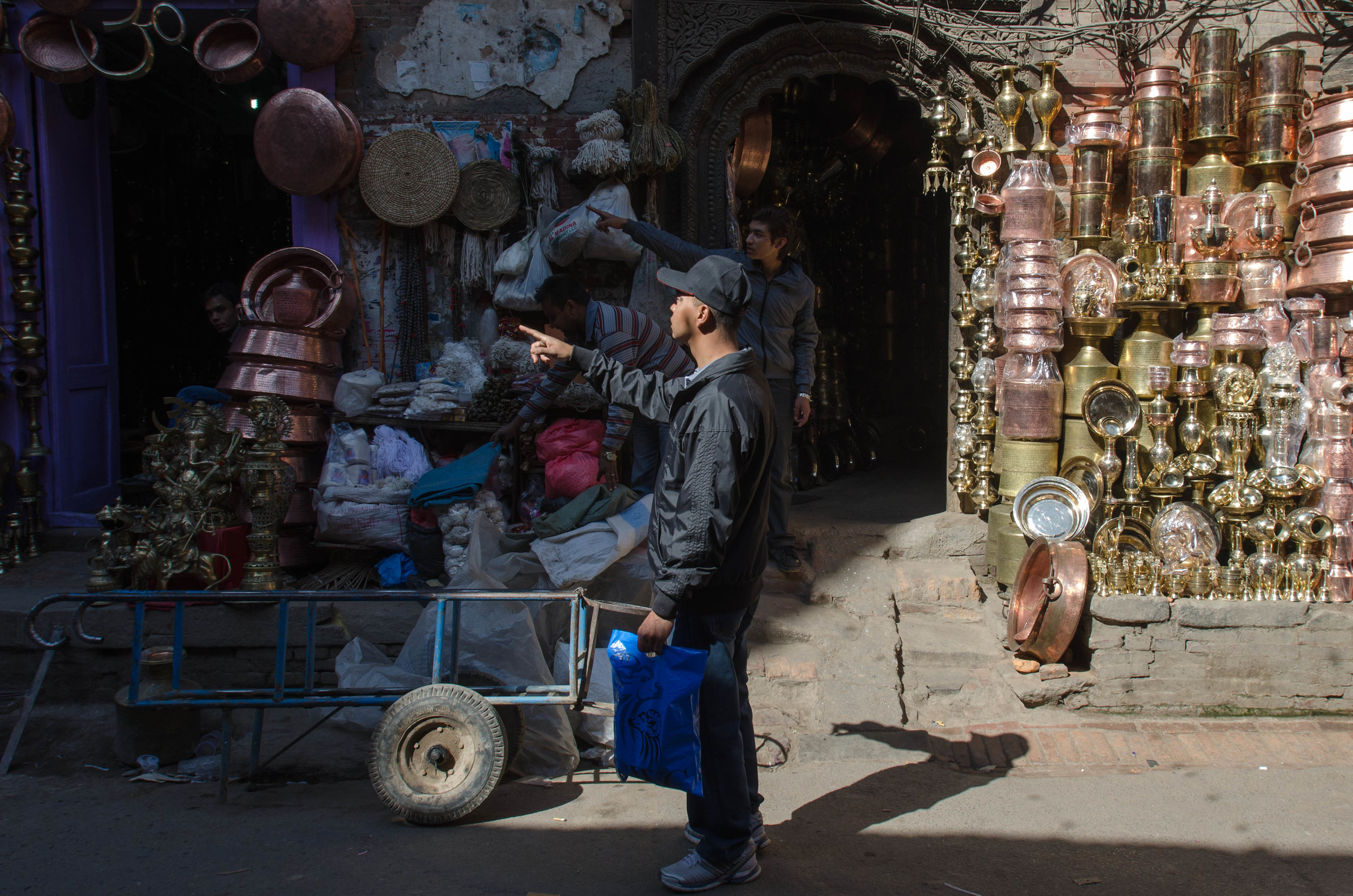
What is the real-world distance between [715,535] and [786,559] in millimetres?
2658

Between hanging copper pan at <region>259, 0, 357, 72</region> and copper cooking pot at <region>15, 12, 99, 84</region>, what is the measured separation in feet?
3.51

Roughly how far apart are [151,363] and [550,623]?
18.3ft

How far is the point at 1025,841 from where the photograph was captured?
3.40 meters

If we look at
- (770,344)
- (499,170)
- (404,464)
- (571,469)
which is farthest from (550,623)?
(499,170)

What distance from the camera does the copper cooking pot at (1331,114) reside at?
5270 millimetres

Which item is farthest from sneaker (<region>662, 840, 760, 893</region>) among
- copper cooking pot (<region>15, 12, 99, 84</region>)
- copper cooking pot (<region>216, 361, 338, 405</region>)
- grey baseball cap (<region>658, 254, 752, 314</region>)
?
copper cooking pot (<region>15, 12, 99, 84</region>)

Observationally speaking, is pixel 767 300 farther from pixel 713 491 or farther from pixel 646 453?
pixel 713 491

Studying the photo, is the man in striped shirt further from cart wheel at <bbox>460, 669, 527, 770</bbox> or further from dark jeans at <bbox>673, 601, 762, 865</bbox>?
dark jeans at <bbox>673, 601, 762, 865</bbox>

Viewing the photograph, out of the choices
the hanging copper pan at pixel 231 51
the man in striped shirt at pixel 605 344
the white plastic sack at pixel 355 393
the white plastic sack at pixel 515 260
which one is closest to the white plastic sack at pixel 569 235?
the white plastic sack at pixel 515 260

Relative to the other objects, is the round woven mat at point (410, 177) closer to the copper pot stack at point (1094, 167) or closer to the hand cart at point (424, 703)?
the hand cart at point (424, 703)

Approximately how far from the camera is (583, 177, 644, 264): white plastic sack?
18.2ft

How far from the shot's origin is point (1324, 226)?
17.5ft

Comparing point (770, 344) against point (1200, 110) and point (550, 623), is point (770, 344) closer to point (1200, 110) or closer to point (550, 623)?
point (550, 623)

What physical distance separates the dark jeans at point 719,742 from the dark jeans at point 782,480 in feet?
7.33
